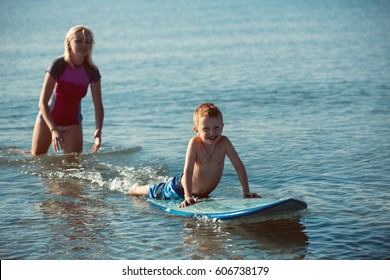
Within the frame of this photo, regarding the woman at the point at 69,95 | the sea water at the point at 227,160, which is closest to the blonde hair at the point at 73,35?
the woman at the point at 69,95

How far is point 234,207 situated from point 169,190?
0.98 meters

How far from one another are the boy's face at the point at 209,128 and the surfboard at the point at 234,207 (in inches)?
25.7

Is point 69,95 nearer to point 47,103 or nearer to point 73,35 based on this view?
point 47,103

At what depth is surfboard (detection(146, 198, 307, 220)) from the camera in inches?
275

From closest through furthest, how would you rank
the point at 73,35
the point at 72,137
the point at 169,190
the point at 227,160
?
1. the point at 169,190
2. the point at 73,35
3. the point at 72,137
4. the point at 227,160

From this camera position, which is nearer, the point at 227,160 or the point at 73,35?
the point at 73,35

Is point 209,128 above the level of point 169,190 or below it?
above

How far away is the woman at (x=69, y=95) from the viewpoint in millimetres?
9133

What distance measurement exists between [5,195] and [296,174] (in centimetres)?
351

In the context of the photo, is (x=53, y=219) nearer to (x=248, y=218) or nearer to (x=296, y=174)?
(x=248, y=218)

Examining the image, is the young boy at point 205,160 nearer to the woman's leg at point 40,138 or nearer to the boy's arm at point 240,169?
the boy's arm at point 240,169

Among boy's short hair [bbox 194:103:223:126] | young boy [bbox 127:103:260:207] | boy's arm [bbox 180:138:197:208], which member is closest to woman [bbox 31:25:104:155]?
young boy [bbox 127:103:260:207]

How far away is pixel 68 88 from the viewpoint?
9484mm

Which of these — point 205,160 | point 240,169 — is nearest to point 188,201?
point 205,160
